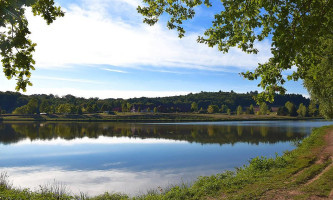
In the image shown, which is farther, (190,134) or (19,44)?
(190,134)

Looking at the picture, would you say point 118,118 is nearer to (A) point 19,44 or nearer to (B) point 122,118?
(B) point 122,118

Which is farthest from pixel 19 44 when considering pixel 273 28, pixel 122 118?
pixel 122 118

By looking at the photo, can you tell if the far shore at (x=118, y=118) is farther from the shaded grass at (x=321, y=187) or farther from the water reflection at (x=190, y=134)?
the shaded grass at (x=321, y=187)

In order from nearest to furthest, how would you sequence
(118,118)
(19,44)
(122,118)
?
1. (19,44)
2. (122,118)
3. (118,118)

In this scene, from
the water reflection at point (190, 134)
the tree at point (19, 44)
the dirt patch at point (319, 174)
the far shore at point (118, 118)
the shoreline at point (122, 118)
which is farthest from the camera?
the far shore at point (118, 118)

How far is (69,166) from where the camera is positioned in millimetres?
24078

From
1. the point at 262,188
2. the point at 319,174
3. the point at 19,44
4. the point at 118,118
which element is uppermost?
the point at 19,44

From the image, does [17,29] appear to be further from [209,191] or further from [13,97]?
[13,97]

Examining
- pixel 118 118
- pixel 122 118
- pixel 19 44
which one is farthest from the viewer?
pixel 118 118

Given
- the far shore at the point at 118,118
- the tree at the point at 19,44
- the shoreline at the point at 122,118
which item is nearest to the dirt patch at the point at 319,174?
the tree at the point at 19,44

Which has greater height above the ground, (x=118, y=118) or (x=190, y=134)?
(x=190, y=134)

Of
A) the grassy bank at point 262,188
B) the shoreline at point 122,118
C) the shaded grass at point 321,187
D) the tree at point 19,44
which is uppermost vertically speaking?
the tree at point 19,44

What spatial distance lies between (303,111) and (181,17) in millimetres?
147362

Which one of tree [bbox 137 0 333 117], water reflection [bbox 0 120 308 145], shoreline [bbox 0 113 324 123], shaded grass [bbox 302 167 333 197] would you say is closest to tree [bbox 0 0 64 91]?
tree [bbox 137 0 333 117]
